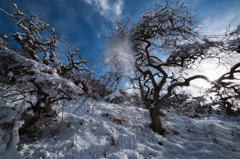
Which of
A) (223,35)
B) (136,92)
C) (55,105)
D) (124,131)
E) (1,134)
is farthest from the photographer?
(136,92)

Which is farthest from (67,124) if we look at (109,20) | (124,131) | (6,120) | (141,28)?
(141,28)

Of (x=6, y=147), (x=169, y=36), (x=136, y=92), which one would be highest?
(x=169, y=36)

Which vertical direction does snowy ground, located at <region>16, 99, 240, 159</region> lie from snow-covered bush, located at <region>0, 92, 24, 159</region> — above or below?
below

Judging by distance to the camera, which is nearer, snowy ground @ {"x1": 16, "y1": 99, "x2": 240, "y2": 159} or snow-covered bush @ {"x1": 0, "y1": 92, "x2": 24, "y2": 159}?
snow-covered bush @ {"x1": 0, "y1": 92, "x2": 24, "y2": 159}

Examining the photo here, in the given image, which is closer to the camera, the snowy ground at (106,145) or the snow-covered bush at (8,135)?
the snow-covered bush at (8,135)

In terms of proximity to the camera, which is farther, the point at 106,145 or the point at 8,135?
the point at 106,145

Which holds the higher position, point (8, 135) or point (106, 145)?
point (8, 135)

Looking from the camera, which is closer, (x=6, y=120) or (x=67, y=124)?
(x=6, y=120)

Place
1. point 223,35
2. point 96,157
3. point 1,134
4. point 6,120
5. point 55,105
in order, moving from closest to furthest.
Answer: point 1,134 < point 6,120 < point 96,157 < point 223,35 < point 55,105

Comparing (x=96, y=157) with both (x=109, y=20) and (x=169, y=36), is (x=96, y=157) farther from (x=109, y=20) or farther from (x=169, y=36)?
(x=169, y=36)

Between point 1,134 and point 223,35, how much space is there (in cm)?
619

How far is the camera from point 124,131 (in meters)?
3.21

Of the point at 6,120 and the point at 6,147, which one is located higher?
the point at 6,120

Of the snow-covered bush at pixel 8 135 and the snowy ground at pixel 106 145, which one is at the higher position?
the snow-covered bush at pixel 8 135
